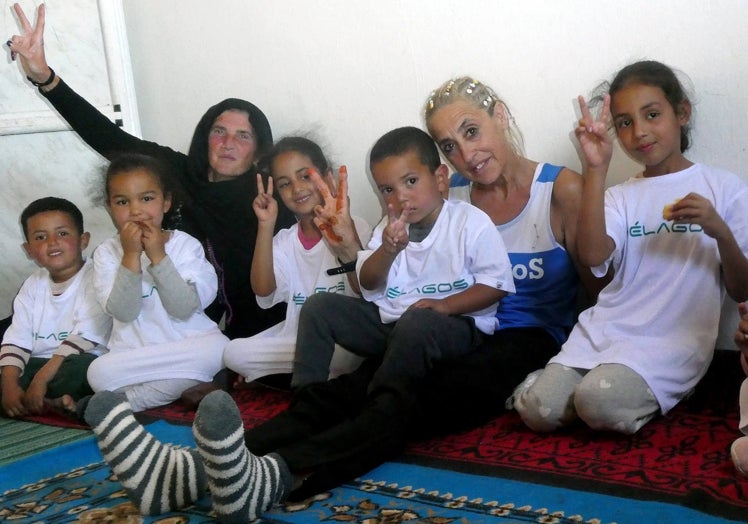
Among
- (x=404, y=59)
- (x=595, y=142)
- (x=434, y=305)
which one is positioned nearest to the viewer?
(x=595, y=142)

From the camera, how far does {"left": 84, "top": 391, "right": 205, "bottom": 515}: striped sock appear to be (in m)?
1.36

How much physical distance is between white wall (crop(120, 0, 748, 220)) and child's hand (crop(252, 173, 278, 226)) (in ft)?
1.18

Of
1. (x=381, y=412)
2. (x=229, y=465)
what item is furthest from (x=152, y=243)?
(x=229, y=465)

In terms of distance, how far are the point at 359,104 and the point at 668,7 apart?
93 cm

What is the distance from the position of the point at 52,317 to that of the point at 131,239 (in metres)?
0.48

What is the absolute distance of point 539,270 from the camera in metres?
1.92

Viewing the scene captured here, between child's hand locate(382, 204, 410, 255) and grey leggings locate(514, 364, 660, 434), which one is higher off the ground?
child's hand locate(382, 204, 410, 255)

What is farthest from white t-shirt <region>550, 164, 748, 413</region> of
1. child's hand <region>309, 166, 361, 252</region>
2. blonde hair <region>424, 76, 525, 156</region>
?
child's hand <region>309, 166, 361, 252</region>

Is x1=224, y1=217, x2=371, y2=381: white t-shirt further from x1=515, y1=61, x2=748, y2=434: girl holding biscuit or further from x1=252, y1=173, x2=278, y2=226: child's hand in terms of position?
x1=515, y1=61, x2=748, y2=434: girl holding biscuit

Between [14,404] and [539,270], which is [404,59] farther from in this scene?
[14,404]

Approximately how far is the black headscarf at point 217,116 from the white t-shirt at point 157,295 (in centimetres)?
37

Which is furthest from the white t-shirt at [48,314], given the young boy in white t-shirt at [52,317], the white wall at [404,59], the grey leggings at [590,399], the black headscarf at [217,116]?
the grey leggings at [590,399]

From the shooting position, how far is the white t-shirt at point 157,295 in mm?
2258

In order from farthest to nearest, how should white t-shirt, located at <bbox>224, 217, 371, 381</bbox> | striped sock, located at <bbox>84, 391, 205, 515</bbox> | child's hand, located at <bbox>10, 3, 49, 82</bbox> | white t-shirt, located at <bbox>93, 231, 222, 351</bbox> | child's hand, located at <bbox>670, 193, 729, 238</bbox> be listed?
child's hand, located at <bbox>10, 3, 49, 82</bbox> < white t-shirt, located at <bbox>93, 231, 222, 351</bbox> < white t-shirt, located at <bbox>224, 217, 371, 381</bbox> < child's hand, located at <bbox>670, 193, 729, 238</bbox> < striped sock, located at <bbox>84, 391, 205, 515</bbox>
